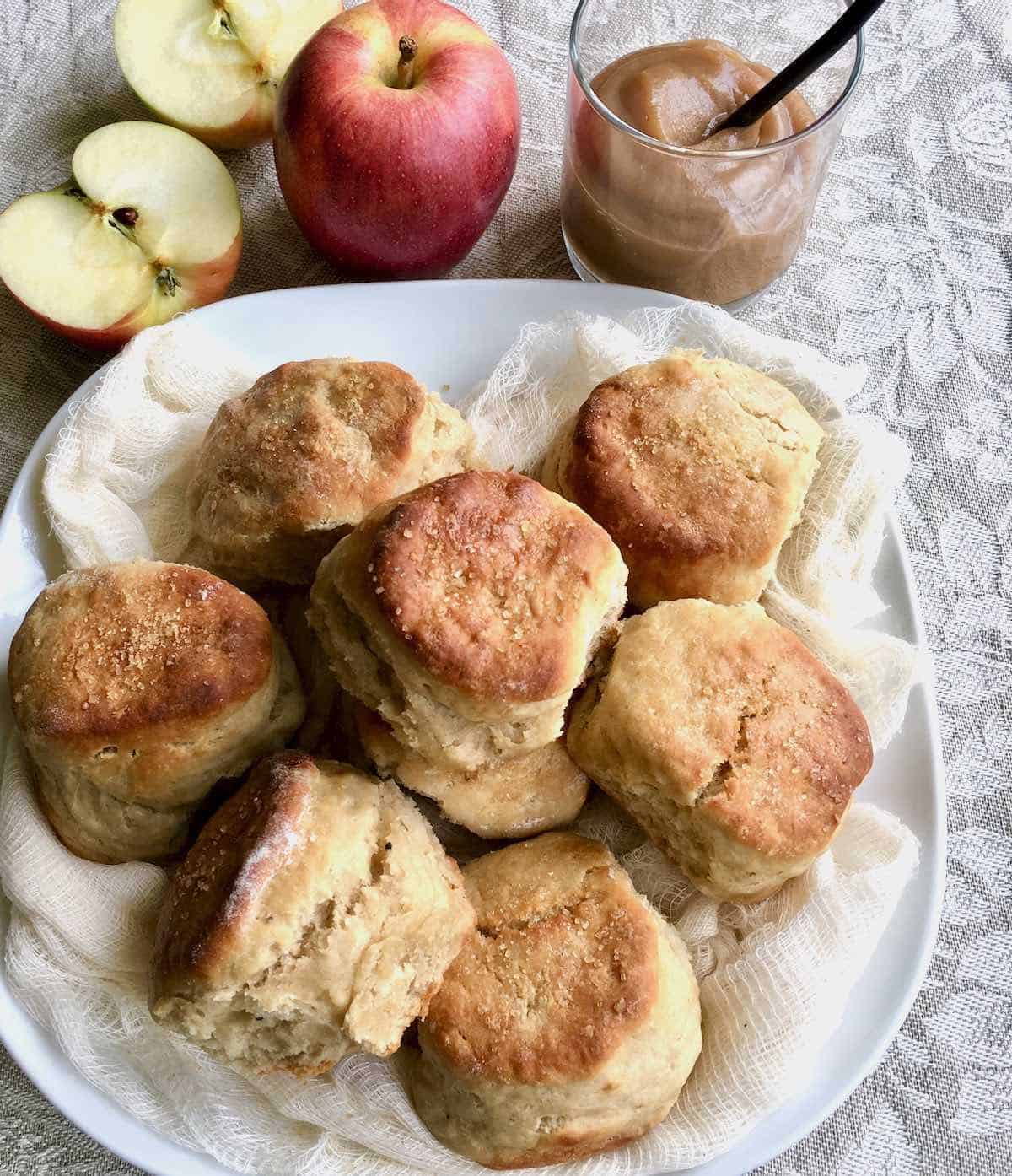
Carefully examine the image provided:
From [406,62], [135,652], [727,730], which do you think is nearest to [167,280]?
[406,62]

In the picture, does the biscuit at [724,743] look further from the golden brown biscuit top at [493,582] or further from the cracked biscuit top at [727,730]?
the golden brown biscuit top at [493,582]

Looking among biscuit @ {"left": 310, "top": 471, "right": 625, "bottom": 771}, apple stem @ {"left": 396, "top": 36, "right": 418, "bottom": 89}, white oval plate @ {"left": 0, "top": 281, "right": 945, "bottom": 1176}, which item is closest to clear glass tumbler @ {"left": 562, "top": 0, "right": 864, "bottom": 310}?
white oval plate @ {"left": 0, "top": 281, "right": 945, "bottom": 1176}

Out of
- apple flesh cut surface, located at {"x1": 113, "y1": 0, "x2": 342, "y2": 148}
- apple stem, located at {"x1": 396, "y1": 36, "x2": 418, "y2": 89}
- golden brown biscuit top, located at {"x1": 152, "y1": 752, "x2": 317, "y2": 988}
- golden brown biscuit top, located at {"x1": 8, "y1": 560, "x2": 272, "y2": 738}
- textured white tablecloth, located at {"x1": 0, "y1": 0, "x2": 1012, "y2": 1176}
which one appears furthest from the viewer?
apple flesh cut surface, located at {"x1": 113, "y1": 0, "x2": 342, "y2": 148}

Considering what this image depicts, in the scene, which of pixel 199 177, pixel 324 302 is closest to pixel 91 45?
pixel 199 177

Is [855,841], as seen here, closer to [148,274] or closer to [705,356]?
[705,356]

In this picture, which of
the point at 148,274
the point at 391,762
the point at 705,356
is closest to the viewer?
the point at 391,762

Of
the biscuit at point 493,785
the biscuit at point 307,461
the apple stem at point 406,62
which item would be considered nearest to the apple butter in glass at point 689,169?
the apple stem at point 406,62

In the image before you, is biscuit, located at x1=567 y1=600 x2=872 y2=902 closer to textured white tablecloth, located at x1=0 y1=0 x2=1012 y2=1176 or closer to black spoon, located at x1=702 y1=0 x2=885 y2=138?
textured white tablecloth, located at x1=0 y1=0 x2=1012 y2=1176

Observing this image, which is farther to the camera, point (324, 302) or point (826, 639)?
point (324, 302)

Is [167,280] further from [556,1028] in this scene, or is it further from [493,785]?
[556,1028]
